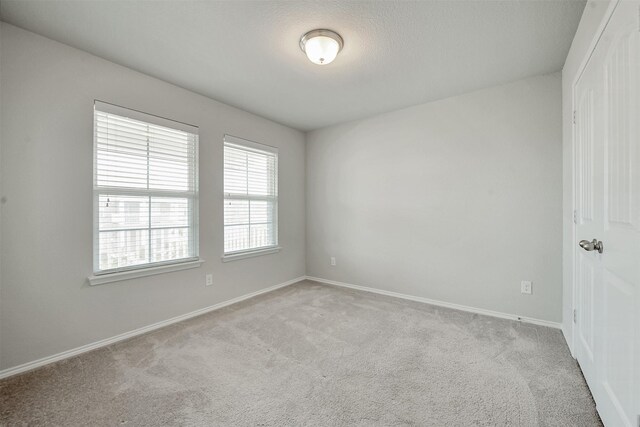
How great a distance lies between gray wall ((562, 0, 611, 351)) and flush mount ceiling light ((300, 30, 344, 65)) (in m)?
1.54

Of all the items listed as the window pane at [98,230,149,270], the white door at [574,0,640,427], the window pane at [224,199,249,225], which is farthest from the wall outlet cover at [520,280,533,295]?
the window pane at [98,230,149,270]

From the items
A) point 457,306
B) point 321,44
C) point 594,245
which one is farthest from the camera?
point 457,306

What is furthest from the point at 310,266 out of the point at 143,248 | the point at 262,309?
the point at 143,248

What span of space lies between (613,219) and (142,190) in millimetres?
3331

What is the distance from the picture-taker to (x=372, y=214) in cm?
381

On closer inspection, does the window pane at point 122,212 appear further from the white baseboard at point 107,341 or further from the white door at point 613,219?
the white door at point 613,219

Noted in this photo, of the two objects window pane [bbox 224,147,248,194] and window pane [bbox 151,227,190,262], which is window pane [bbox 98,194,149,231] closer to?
window pane [bbox 151,227,190,262]

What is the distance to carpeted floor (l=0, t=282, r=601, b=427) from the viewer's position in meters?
1.53

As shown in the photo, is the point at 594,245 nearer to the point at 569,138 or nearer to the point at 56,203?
the point at 569,138

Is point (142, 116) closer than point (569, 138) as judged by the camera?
No

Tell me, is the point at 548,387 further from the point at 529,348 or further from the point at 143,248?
the point at 143,248

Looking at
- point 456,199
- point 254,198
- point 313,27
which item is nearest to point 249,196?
point 254,198

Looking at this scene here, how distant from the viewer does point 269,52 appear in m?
2.26

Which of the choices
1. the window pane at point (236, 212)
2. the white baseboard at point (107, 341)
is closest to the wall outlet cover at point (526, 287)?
the white baseboard at point (107, 341)
